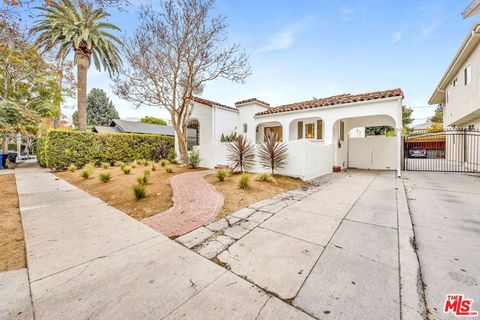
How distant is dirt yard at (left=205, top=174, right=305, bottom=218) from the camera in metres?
4.65

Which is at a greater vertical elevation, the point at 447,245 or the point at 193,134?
the point at 193,134

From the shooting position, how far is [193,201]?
4914mm

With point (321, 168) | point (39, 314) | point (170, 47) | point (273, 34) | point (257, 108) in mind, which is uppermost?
point (273, 34)

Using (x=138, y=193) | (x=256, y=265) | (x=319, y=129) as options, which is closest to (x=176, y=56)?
(x=138, y=193)

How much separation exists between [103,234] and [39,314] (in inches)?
64.4

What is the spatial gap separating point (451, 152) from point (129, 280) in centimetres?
2110

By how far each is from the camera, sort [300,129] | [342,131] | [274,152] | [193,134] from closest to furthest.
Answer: [274,152] < [342,131] < [300,129] < [193,134]

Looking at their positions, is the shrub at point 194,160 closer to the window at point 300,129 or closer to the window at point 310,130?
the window at point 300,129

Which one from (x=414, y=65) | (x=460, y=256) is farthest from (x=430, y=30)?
(x=460, y=256)

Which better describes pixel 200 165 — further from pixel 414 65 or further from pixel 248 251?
pixel 414 65

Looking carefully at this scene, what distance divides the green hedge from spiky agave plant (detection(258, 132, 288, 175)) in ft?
34.8

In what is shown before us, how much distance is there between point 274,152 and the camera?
8.16 metres

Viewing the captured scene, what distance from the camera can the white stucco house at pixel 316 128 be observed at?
8547 millimetres

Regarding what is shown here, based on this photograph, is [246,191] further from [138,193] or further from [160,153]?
[160,153]
